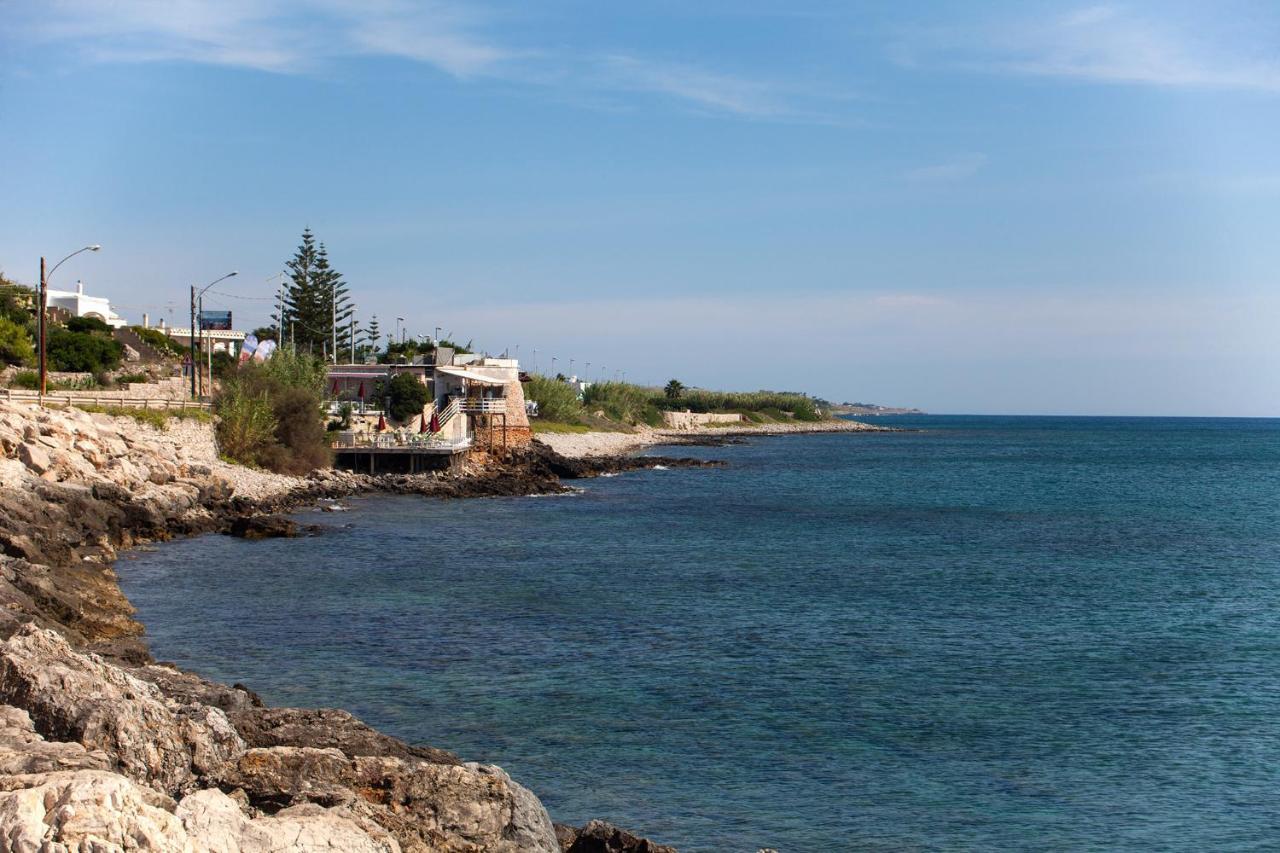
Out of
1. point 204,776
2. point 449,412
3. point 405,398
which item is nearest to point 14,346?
point 405,398

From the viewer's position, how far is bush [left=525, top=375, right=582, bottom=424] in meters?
93.3

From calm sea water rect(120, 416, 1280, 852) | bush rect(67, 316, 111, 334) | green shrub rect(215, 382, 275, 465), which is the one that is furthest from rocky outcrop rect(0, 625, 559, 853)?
bush rect(67, 316, 111, 334)

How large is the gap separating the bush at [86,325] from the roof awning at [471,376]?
20520 mm

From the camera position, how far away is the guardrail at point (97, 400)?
3891cm

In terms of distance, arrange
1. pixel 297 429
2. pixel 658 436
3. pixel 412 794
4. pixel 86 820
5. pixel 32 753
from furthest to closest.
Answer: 1. pixel 658 436
2. pixel 297 429
3. pixel 412 794
4. pixel 32 753
5. pixel 86 820

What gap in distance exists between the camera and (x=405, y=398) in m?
57.1

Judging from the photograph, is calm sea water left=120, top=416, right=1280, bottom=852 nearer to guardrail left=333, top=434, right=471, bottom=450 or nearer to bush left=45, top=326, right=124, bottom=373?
→ guardrail left=333, top=434, right=471, bottom=450

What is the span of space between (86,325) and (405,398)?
21.2 meters

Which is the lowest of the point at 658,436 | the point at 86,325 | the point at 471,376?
the point at 658,436

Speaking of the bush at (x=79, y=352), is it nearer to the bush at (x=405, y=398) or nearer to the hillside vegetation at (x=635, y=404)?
the bush at (x=405, y=398)

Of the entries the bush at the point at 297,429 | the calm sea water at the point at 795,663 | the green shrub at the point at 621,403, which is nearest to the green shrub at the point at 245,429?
the bush at the point at 297,429

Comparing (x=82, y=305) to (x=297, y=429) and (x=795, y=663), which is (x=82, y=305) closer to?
(x=297, y=429)

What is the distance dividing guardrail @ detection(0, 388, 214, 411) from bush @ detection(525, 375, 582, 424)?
1886 inches

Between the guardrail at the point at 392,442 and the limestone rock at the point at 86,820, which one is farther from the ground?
the guardrail at the point at 392,442
